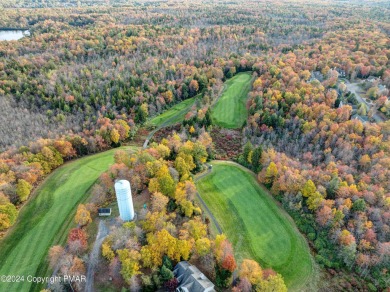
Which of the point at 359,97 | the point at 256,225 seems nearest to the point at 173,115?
the point at 256,225

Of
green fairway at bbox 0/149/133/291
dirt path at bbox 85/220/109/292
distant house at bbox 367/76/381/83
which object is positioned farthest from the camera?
distant house at bbox 367/76/381/83

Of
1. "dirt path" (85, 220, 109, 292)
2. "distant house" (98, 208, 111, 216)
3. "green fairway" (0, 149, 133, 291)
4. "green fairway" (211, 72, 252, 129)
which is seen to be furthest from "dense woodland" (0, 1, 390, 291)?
"distant house" (98, 208, 111, 216)

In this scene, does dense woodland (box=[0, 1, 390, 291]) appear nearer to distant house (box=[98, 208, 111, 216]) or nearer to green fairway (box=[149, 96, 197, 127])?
green fairway (box=[149, 96, 197, 127])

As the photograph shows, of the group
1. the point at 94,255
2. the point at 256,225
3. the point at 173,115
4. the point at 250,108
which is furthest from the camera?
the point at 173,115

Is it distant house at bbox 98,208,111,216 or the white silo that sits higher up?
the white silo

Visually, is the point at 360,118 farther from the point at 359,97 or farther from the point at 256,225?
the point at 256,225

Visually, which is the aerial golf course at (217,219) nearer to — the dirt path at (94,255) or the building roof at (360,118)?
the dirt path at (94,255)

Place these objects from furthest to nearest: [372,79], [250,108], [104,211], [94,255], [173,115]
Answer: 1. [372,79]
2. [173,115]
3. [250,108]
4. [104,211]
5. [94,255]
